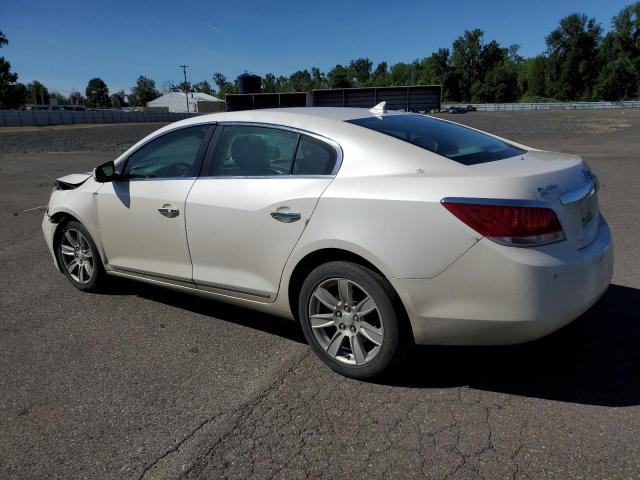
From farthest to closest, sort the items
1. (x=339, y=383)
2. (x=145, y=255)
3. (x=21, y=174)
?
1. (x=21, y=174)
2. (x=145, y=255)
3. (x=339, y=383)

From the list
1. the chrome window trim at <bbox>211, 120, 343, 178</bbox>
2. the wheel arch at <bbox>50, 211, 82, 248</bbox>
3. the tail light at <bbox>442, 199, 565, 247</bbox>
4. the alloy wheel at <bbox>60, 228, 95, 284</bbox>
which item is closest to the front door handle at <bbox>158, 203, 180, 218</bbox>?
the chrome window trim at <bbox>211, 120, 343, 178</bbox>

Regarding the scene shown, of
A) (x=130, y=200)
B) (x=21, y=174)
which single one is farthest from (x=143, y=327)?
(x=21, y=174)

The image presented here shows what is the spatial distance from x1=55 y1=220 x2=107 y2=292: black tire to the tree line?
86521 mm

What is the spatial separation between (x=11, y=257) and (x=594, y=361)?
5893mm

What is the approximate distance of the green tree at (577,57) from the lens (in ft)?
341

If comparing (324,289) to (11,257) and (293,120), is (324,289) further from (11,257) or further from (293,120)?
(11,257)

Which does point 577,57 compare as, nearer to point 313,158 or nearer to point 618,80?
point 618,80

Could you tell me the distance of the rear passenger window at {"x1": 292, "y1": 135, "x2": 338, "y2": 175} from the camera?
3141 mm

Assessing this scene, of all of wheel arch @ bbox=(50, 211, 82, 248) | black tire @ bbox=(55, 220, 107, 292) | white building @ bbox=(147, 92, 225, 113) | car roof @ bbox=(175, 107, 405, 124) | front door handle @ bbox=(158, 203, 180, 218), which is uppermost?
white building @ bbox=(147, 92, 225, 113)

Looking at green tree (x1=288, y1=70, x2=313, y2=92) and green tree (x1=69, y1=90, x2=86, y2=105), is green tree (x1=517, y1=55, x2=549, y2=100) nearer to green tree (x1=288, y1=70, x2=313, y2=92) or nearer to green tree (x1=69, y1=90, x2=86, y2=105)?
green tree (x1=288, y1=70, x2=313, y2=92)

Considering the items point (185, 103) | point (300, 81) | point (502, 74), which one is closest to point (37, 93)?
point (185, 103)

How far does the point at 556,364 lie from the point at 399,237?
53.6 inches

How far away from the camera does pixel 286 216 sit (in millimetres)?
3123

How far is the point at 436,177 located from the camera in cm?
275
